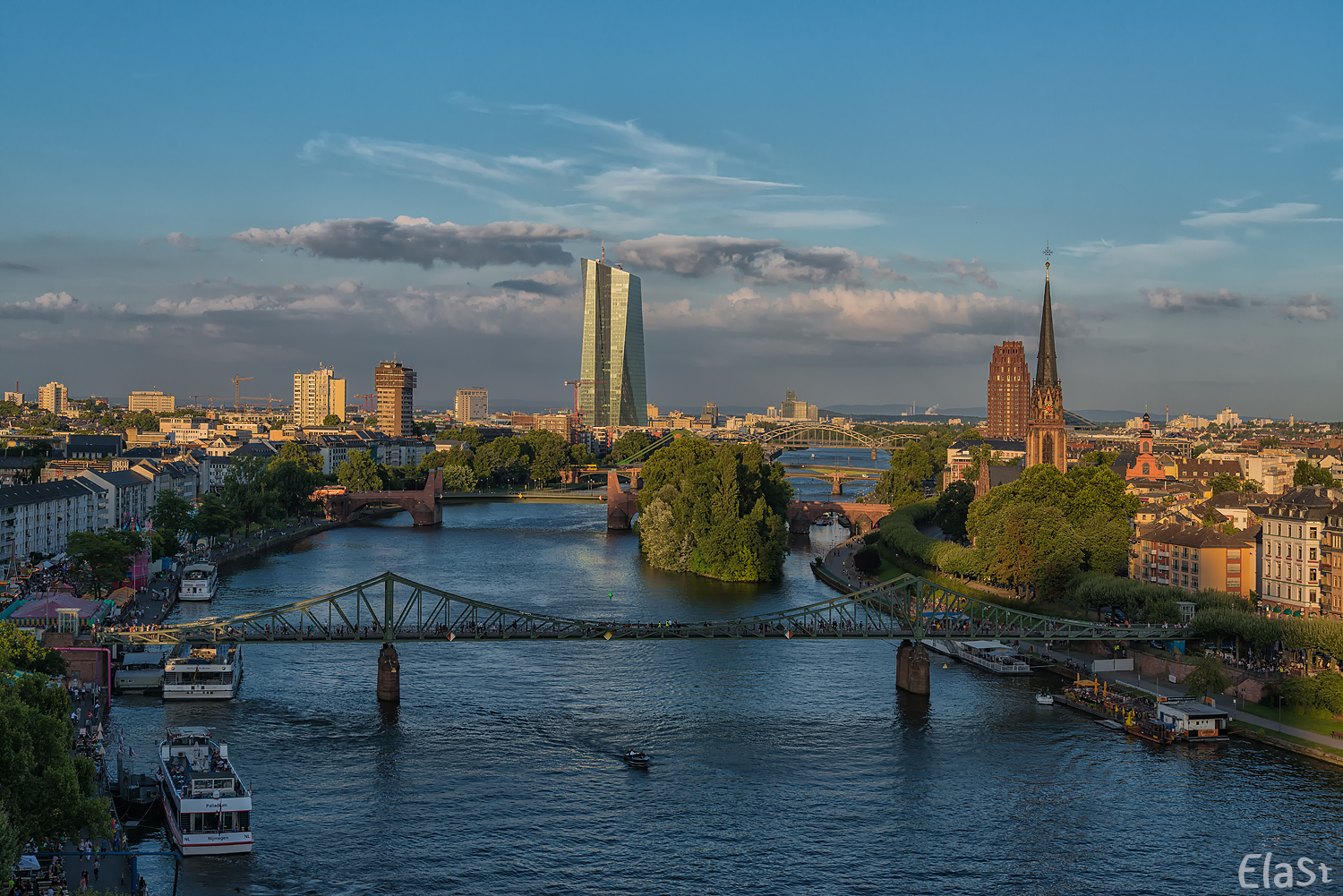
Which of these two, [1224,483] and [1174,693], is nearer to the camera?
[1174,693]

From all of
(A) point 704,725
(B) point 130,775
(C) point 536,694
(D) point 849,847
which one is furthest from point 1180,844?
(B) point 130,775

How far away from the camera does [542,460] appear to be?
162625 mm

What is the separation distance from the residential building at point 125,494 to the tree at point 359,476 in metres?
30.0

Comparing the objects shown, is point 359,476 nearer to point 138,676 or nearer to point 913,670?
point 138,676

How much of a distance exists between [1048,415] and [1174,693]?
52.3m

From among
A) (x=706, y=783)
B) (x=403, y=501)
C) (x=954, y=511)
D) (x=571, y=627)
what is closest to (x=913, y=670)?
(x=706, y=783)

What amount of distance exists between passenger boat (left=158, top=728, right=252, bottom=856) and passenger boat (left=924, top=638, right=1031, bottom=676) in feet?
93.3

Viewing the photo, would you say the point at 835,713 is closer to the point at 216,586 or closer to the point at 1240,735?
the point at 1240,735

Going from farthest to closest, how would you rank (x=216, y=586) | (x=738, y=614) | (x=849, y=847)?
(x=216, y=586) < (x=738, y=614) < (x=849, y=847)

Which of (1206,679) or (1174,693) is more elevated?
(1206,679)

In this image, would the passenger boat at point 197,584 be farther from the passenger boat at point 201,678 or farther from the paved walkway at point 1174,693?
the paved walkway at point 1174,693

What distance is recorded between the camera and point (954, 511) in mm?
88750

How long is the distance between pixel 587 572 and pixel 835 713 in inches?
1370

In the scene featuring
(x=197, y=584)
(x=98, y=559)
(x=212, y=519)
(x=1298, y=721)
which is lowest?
(x=1298, y=721)
